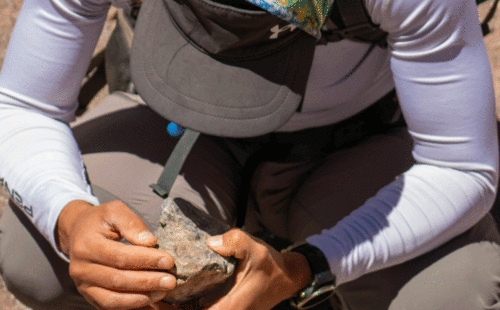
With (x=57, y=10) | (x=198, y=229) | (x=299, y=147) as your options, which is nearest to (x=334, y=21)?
(x=299, y=147)

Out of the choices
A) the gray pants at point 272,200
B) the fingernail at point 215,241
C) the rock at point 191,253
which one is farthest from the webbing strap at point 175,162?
the fingernail at point 215,241

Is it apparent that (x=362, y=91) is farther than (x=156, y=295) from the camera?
Yes

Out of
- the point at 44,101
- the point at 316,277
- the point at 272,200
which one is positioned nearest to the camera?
the point at 316,277

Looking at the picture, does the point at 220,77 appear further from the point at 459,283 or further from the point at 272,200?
the point at 459,283

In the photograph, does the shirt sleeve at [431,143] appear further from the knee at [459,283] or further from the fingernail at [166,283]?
the fingernail at [166,283]

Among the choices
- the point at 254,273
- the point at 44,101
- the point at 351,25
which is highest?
the point at 351,25

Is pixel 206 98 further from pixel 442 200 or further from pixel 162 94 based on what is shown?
pixel 442 200

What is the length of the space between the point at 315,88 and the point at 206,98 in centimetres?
30

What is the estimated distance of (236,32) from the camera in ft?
2.93

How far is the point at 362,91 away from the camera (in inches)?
47.3

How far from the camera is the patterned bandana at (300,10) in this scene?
2.60ft

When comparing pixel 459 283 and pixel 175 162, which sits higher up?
pixel 175 162

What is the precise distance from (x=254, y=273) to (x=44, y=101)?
2.30ft

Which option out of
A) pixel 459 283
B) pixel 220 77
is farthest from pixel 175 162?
pixel 459 283
